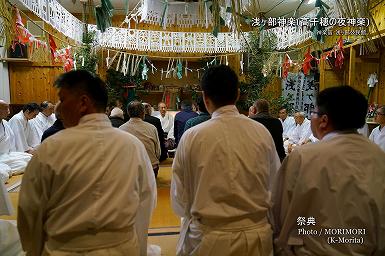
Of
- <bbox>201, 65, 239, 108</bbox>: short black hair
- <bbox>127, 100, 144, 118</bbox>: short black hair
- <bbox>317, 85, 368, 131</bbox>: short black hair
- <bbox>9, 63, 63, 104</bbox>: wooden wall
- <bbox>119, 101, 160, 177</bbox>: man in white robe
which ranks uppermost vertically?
<bbox>9, 63, 63, 104</bbox>: wooden wall

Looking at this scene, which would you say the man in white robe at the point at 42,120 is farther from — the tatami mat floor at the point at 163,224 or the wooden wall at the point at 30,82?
the wooden wall at the point at 30,82

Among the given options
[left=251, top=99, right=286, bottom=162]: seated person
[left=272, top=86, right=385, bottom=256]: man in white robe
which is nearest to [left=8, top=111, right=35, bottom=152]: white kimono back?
Answer: [left=251, top=99, right=286, bottom=162]: seated person

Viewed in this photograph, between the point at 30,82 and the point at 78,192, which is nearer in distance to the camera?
the point at 78,192

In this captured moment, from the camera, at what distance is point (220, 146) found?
1.31 metres

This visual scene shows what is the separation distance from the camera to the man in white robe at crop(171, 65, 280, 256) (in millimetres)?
1285

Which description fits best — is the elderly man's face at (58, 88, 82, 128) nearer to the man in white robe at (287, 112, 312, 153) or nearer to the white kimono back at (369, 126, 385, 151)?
the white kimono back at (369, 126, 385, 151)

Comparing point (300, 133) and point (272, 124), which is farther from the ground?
point (272, 124)

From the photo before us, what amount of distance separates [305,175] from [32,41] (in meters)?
5.26

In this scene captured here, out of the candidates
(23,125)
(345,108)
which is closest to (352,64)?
(345,108)

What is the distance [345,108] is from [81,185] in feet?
3.51

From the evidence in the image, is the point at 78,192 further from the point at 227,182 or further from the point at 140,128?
the point at 140,128

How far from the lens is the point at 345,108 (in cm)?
124

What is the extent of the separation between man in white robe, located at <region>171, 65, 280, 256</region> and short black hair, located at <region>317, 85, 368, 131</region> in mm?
296

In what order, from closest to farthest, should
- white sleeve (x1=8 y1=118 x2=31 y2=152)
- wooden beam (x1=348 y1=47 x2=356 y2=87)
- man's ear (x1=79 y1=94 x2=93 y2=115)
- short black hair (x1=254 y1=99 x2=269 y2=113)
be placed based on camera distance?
man's ear (x1=79 y1=94 x2=93 y2=115)
short black hair (x1=254 y1=99 x2=269 y2=113)
white sleeve (x1=8 y1=118 x2=31 y2=152)
wooden beam (x1=348 y1=47 x2=356 y2=87)
